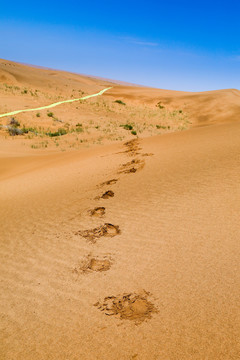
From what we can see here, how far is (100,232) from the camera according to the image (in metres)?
3.91

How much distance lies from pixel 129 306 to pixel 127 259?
29.2 inches

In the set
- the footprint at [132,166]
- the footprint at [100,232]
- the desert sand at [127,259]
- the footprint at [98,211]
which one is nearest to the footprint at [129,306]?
the desert sand at [127,259]

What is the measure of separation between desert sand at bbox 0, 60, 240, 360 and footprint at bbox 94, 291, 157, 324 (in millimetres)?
10

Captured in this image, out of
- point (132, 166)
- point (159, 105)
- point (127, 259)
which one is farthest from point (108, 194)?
point (159, 105)

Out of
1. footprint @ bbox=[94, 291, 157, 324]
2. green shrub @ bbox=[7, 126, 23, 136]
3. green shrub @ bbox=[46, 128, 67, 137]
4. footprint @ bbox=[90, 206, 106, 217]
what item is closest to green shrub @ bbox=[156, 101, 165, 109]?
green shrub @ bbox=[46, 128, 67, 137]

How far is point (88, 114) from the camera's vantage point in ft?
75.8

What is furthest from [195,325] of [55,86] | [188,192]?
[55,86]

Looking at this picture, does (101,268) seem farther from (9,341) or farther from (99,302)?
(9,341)

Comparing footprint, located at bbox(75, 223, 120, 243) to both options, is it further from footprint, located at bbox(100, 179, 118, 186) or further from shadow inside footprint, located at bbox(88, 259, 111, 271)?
footprint, located at bbox(100, 179, 118, 186)

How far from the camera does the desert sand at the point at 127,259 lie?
2.17m

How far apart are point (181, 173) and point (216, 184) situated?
101 centimetres

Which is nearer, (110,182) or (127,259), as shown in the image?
(127,259)

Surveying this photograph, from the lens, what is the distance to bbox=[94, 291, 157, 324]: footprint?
7.85 ft

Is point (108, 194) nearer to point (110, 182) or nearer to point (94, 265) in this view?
point (110, 182)
